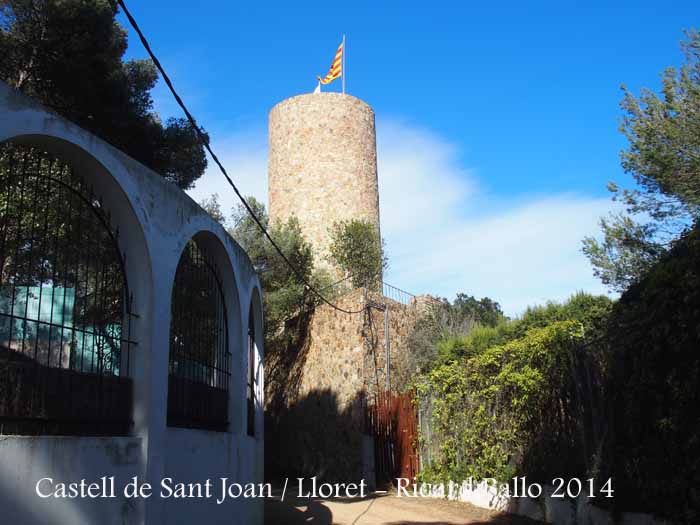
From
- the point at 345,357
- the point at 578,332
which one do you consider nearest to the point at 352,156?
the point at 345,357

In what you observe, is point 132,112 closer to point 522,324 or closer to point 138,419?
point 138,419

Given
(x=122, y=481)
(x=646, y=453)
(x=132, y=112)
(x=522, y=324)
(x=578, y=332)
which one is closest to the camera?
(x=122, y=481)

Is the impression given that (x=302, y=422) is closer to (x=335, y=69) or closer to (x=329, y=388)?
(x=329, y=388)

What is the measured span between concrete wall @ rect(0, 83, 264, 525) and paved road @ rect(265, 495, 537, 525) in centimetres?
280

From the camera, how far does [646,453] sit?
578cm

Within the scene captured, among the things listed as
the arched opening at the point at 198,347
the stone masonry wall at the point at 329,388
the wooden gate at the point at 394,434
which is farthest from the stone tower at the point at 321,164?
the arched opening at the point at 198,347

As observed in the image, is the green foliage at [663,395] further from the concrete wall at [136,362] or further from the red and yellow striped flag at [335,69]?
the red and yellow striped flag at [335,69]

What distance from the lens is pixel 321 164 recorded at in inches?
882

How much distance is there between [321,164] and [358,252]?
4074 millimetres

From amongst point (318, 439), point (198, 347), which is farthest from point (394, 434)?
point (198, 347)

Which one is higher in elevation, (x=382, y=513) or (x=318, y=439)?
(x=318, y=439)

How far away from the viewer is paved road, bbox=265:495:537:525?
9.08 metres

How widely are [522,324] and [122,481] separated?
37.0 ft

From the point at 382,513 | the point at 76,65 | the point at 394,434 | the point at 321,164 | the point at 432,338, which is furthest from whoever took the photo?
the point at 321,164
